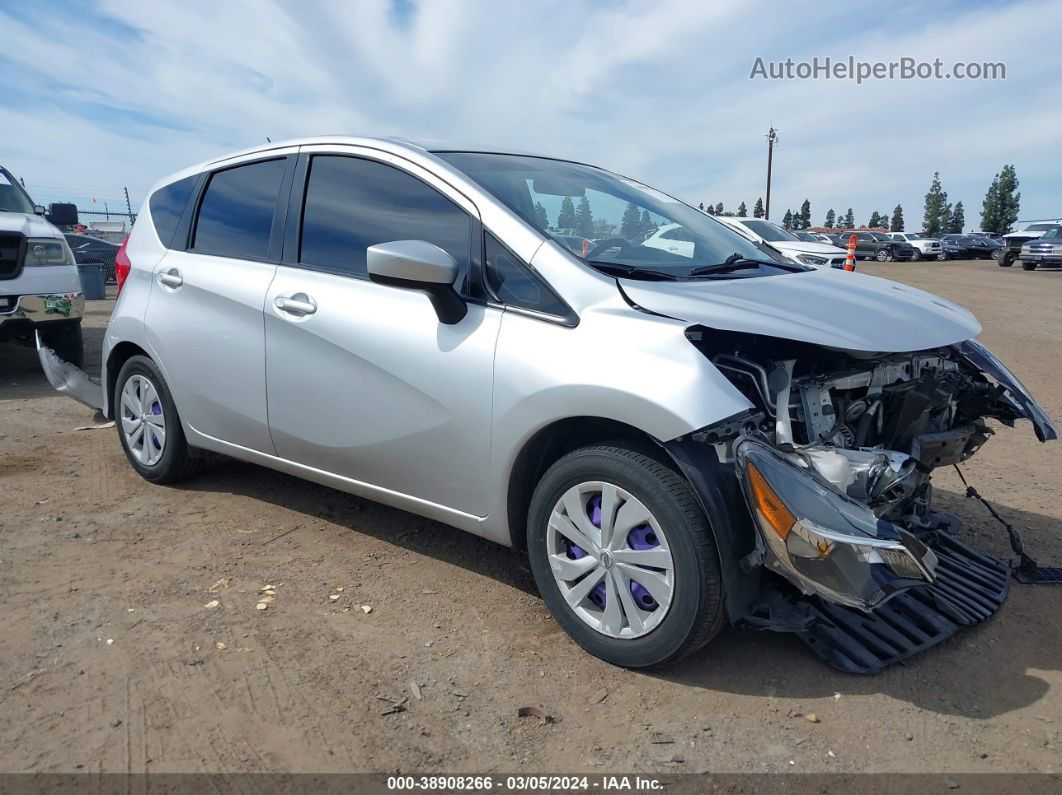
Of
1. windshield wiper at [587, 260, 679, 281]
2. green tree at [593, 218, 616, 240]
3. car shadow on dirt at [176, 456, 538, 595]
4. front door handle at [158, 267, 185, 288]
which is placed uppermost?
green tree at [593, 218, 616, 240]

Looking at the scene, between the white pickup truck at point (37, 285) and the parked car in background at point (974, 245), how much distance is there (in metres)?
41.8

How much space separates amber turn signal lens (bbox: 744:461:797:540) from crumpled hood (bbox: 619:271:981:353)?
472 millimetres

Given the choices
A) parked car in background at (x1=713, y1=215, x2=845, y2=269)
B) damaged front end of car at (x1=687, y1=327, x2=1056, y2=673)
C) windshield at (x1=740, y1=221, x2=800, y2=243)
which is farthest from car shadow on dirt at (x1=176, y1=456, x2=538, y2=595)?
windshield at (x1=740, y1=221, x2=800, y2=243)

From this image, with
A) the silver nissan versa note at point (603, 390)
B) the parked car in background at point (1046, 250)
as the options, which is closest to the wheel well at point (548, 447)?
the silver nissan versa note at point (603, 390)

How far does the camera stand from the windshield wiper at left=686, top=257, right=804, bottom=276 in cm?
338

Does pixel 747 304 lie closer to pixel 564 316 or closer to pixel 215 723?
pixel 564 316

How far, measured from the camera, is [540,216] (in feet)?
10.8

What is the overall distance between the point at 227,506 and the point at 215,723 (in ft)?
6.73

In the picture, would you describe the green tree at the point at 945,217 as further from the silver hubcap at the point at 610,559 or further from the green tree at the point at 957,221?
the silver hubcap at the point at 610,559

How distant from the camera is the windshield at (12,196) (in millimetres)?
8461

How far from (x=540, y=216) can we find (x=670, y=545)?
1403 mm

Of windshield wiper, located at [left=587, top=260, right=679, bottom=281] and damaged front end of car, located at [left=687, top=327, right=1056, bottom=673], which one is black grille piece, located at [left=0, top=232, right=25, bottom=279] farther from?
damaged front end of car, located at [left=687, top=327, right=1056, bottom=673]

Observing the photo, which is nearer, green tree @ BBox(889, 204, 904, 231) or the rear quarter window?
the rear quarter window

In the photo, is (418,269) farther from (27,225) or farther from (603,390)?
(27,225)
